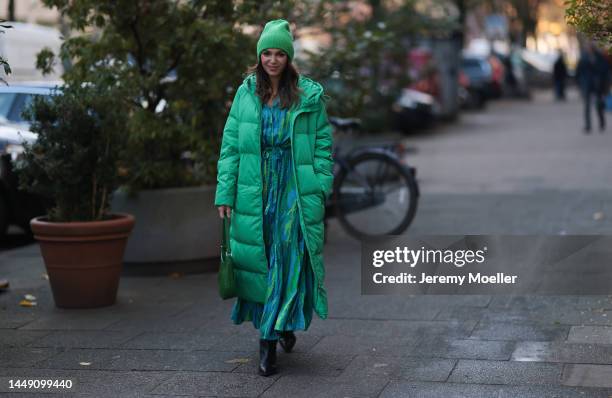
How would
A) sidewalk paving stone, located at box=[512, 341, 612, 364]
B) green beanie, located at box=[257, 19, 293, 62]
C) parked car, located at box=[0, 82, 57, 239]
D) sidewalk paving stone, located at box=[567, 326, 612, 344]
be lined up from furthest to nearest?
parked car, located at box=[0, 82, 57, 239] → sidewalk paving stone, located at box=[567, 326, 612, 344] → sidewalk paving stone, located at box=[512, 341, 612, 364] → green beanie, located at box=[257, 19, 293, 62]

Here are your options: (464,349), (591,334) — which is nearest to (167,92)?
(464,349)

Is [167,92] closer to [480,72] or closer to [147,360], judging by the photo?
[147,360]

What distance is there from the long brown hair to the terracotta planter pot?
2.09m

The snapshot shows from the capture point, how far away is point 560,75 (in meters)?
39.6

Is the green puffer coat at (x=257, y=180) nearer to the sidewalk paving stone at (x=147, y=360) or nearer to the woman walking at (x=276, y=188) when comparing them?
the woman walking at (x=276, y=188)

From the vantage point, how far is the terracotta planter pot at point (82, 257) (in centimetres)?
738

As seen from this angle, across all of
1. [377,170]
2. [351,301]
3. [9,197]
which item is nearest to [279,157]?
[351,301]

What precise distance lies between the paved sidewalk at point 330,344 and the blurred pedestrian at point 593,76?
46.9 ft

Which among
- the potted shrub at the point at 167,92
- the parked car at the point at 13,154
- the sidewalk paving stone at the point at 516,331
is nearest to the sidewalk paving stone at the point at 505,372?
the sidewalk paving stone at the point at 516,331

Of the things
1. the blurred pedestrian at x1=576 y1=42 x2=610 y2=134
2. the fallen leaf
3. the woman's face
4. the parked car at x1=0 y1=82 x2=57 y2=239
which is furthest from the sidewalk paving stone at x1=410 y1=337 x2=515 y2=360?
the blurred pedestrian at x1=576 y1=42 x2=610 y2=134

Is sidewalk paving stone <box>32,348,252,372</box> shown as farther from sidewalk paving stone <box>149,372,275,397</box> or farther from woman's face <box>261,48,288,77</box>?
woman's face <box>261,48,288,77</box>

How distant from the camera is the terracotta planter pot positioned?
7383mm

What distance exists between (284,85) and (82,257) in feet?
7.79

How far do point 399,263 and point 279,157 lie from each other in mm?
976
